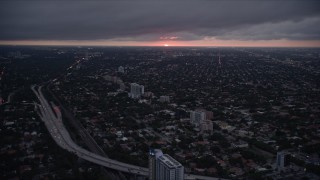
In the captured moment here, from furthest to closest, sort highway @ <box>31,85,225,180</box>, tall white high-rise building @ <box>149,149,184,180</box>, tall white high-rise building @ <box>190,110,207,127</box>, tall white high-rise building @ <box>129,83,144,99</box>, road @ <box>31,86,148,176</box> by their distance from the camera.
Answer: tall white high-rise building @ <box>129,83,144,99</box> < tall white high-rise building @ <box>190,110,207,127</box> < road @ <box>31,86,148,176</box> < highway @ <box>31,85,225,180</box> < tall white high-rise building @ <box>149,149,184,180</box>

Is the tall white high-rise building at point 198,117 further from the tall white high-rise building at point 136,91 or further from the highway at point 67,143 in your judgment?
the tall white high-rise building at point 136,91

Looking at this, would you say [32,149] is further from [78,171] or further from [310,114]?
[310,114]

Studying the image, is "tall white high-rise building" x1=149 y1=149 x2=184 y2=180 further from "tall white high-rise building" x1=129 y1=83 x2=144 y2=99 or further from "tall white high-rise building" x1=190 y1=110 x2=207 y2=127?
"tall white high-rise building" x1=129 y1=83 x2=144 y2=99

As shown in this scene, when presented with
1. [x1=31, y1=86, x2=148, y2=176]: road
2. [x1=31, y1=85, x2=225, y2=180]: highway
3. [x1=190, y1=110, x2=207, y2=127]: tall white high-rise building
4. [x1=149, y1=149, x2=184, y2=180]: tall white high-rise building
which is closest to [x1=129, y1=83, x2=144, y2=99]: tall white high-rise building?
[x1=31, y1=85, x2=225, y2=180]: highway

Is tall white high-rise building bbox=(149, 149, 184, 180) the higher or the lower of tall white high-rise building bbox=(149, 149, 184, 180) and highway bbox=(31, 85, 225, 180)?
the higher

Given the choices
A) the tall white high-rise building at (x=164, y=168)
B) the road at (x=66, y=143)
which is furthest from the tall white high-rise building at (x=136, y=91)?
the tall white high-rise building at (x=164, y=168)

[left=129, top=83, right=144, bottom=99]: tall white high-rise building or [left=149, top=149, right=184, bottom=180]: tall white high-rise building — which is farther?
[left=129, top=83, right=144, bottom=99]: tall white high-rise building

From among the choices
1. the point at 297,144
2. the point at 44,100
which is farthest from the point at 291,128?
the point at 44,100
